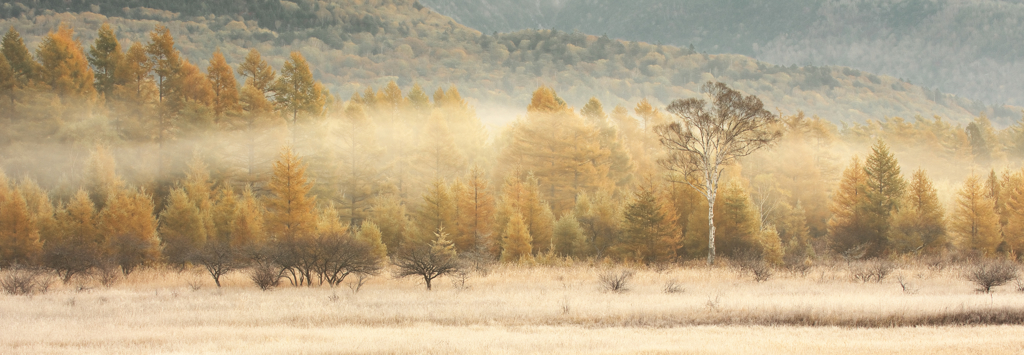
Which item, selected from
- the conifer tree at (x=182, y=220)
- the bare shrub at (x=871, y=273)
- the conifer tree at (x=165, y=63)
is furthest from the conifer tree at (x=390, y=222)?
the bare shrub at (x=871, y=273)

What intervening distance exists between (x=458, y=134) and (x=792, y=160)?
98.2 ft

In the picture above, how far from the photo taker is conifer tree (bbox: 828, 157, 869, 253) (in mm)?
41719

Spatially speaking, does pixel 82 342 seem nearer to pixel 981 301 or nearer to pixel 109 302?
pixel 109 302

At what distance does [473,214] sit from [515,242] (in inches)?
192

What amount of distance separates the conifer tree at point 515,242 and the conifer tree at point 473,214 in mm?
3323

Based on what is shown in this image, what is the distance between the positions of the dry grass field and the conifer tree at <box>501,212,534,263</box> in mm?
9885

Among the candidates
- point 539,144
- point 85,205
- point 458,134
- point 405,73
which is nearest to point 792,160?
point 539,144

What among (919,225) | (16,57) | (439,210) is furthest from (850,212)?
(16,57)

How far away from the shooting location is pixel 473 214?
39.8 meters

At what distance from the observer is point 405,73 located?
197 metres

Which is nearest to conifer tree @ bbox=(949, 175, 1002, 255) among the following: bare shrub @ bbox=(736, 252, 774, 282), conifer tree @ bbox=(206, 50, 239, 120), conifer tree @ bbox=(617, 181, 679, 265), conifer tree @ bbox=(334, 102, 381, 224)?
conifer tree @ bbox=(617, 181, 679, 265)

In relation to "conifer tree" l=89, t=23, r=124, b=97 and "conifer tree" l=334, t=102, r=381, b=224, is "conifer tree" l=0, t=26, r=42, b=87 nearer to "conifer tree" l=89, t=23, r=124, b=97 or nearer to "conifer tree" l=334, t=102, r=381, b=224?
"conifer tree" l=89, t=23, r=124, b=97

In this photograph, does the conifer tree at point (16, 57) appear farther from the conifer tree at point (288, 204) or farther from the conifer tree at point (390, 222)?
the conifer tree at point (390, 222)

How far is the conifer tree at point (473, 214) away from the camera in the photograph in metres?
39.6
